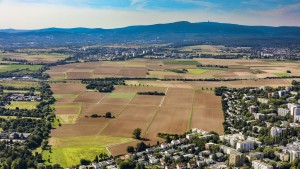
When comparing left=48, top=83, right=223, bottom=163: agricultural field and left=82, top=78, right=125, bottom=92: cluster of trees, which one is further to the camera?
left=82, top=78, right=125, bottom=92: cluster of trees

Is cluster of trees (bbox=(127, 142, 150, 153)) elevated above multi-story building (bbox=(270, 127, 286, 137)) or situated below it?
below

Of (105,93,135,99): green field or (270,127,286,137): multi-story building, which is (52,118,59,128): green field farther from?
(270,127,286,137): multi-story building

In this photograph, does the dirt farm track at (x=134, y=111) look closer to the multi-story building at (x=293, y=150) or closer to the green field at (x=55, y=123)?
the green field at (x=55, y=123)

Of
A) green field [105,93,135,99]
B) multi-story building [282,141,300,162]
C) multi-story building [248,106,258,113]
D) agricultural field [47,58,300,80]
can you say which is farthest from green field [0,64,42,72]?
multi-story building [282,141,300,162]

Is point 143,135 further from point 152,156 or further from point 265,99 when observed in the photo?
point 265,99

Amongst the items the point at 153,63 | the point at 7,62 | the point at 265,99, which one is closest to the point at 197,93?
the point at 265,99

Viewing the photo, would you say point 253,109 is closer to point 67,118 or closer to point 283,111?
point 283,111

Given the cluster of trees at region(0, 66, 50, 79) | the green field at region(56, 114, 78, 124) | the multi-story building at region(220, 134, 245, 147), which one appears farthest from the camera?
the cluster of trees at region(0, 66, 50, 79)

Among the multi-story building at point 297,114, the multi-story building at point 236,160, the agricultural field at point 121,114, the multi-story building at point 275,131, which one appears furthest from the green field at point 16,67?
the multi-story building at point 236,160
